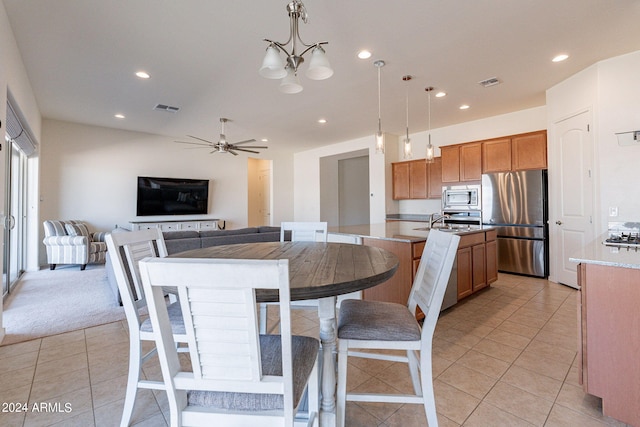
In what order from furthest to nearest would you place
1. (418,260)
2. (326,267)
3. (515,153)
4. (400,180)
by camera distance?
1. (400,180)
2. (515,153)
3. (418,260)
4. (326,267)

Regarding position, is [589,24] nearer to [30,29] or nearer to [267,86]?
[267,86]

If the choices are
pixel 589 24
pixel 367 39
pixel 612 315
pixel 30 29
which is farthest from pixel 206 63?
pixel 612 315

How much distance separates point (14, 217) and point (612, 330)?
646cm

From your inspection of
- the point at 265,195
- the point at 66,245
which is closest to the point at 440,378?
the point at 66,245

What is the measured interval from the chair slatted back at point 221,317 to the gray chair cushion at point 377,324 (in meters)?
0.60

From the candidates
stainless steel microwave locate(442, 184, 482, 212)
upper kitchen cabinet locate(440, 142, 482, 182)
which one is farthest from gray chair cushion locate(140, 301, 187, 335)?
upper kitchen cabinet locate(440, 142, 482, 182)

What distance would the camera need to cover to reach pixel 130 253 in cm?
155

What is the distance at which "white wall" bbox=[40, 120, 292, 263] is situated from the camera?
5.40m

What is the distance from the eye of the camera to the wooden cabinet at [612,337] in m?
1.39

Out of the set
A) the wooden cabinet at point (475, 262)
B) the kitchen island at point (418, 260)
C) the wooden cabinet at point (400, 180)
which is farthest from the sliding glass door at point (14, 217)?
the wooden cabinet at point (400, 180)

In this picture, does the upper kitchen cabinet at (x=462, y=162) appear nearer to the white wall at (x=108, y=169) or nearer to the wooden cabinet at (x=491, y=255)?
the wooden cabinet at (x=491, y=255)

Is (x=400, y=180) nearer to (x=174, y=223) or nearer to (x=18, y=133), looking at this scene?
(x=174, y=223)

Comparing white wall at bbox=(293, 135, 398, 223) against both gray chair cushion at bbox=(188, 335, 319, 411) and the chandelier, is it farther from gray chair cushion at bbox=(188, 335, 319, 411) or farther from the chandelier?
gray chair cushion at bbox=(188, 335, 319, 411)

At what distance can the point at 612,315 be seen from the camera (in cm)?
145
